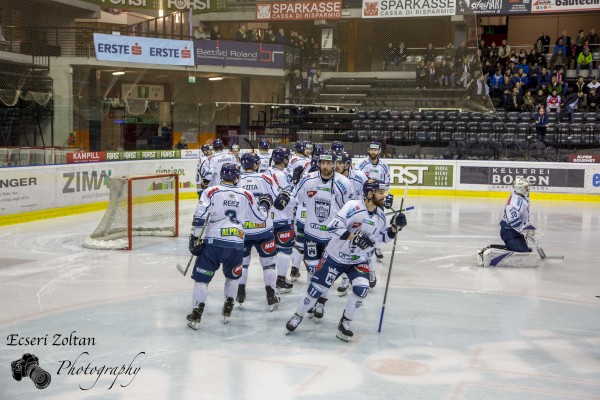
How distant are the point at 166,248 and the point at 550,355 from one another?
7017 mm

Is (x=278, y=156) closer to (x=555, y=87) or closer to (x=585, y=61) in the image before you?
(x=555, y=87)

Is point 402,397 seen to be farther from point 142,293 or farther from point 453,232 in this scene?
point 453,232

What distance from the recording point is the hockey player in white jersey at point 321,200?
8102mm

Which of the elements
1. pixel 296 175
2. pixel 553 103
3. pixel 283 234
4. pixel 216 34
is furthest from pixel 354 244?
pixel 216 34

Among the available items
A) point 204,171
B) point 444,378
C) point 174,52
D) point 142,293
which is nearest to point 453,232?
point 204,171

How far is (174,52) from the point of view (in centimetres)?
2308

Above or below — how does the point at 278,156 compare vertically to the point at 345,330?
above

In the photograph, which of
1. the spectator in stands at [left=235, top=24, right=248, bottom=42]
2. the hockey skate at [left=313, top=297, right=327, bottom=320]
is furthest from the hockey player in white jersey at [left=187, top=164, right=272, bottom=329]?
the spectator in stands at [left=235, top=24, right=248, bottom=42]

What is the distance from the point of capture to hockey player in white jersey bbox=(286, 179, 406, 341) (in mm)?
6719

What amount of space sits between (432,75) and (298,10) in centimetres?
496

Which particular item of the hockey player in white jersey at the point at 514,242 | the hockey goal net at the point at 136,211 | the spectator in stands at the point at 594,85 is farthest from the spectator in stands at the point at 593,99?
the hockey goal net at the point at 136,211

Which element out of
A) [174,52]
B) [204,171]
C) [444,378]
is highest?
[174,52]

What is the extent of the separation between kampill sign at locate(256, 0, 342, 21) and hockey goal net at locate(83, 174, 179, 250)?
10.2 metres

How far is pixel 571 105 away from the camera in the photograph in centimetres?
2281
